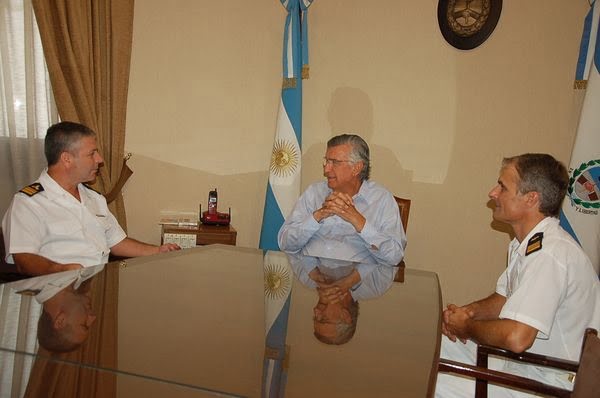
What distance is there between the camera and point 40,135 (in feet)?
12.9

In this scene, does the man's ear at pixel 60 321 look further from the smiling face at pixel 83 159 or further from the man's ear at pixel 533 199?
the man's ear at pixel 533 199

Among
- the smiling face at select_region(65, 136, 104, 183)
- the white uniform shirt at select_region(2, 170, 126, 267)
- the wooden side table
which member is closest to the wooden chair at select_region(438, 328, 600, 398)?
the white uniform shirt at select_region(2, 170, 126, 267)

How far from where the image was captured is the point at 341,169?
3266 millimetres

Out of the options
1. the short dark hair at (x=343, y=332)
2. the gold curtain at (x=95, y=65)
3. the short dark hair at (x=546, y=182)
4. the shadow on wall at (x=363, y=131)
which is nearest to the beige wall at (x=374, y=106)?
the shadow on wall at (x=363, y=131)

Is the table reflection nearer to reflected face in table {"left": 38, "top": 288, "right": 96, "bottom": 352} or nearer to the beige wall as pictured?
reflected face in table {"left": 38, "top": 288, "right": 96, "bottom": 352}

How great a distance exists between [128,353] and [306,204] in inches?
85.4

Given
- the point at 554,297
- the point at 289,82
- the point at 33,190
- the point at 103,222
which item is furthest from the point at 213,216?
the point at 554,297

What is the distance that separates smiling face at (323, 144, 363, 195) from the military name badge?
1.49 metres

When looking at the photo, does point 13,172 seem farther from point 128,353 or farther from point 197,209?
point 128,353

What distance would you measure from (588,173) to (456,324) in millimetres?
2071

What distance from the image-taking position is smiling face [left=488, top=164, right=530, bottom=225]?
2158 millimetres

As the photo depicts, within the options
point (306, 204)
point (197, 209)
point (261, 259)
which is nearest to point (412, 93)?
point (306, 204)

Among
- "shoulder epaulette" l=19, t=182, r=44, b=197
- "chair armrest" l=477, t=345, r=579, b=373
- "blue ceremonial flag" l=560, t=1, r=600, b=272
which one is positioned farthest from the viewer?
"blue ceremonial flag" l=560, t=1, r=600, b=272

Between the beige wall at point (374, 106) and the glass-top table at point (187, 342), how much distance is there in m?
2.31
